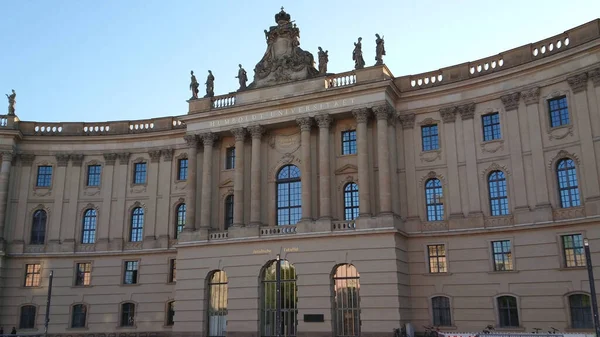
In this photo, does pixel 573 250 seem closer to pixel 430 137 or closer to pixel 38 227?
pixel 430 137

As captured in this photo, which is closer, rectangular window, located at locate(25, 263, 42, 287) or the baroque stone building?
the baroque stone building

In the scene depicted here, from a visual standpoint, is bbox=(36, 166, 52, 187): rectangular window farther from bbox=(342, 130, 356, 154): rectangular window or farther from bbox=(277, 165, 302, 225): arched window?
bbox=(342, 130, 356, 154): rectangular window

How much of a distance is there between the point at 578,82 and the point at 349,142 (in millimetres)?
14822

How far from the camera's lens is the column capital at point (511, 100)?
3828 cm

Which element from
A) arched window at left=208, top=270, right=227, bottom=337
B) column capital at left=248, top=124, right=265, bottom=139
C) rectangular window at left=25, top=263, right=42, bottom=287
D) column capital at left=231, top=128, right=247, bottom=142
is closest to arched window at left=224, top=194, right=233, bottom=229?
arched window at left=208, top=270, right=227, bottom=337

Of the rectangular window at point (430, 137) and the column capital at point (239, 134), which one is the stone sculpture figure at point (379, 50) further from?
the column capital at point (239, 134)

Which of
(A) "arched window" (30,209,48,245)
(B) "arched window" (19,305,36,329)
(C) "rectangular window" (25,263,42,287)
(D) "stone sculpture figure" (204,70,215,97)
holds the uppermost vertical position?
(D) "stone sculpture figure" (204,70,215,97)

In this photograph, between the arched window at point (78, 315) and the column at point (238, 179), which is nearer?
the column at point (238, 179)

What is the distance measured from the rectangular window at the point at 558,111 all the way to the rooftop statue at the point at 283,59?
16.0m

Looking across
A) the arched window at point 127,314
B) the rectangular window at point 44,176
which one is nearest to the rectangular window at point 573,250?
the arched window at point 127,314

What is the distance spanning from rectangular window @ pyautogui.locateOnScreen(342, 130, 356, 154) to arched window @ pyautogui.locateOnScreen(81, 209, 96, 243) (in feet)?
71.0

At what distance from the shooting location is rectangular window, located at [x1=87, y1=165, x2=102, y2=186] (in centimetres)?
5050

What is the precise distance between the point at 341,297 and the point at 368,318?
2.41 meters

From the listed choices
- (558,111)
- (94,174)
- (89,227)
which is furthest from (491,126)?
(89,227)
